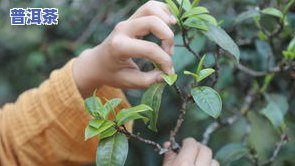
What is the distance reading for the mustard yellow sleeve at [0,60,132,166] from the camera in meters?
0.75

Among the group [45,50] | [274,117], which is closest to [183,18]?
[274,117]

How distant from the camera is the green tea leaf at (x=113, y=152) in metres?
0.52

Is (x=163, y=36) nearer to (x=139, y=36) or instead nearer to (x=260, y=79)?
(x=139, y=36)

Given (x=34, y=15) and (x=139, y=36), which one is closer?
(x=139, y=36)

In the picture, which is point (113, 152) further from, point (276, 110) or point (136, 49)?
point (276, 110)

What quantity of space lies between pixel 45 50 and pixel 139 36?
0.62 meters

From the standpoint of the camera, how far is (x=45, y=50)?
1.17 m

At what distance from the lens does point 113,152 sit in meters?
0.52

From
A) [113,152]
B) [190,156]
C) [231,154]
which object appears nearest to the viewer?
[113,152]

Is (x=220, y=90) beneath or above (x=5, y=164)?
above

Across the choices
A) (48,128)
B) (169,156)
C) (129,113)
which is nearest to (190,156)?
(169,156)

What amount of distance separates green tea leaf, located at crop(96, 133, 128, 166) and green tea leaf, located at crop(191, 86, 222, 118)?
0.08 meters

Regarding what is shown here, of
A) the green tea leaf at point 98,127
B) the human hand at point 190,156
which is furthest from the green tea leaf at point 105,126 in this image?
the human hand at point 190,156

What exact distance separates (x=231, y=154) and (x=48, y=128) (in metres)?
0.26
